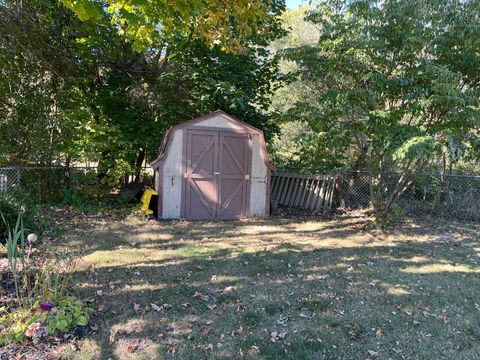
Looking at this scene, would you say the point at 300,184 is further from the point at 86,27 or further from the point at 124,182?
the point at 86,27

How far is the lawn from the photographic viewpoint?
3109mm

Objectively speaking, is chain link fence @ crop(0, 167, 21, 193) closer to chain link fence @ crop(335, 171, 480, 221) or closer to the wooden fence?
the wooden fence

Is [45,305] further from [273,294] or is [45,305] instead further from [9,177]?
[9,177]

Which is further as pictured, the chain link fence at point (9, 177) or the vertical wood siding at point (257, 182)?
the vertical wood siding at point (257, 182)

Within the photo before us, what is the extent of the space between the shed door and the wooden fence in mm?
1472

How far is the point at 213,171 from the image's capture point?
28.8ft

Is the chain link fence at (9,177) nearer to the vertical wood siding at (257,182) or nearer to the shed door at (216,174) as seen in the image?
the shed door at (216,174)

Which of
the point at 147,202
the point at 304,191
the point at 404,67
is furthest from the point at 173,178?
the point at 404,67

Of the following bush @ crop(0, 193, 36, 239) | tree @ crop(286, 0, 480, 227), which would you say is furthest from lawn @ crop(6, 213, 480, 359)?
tree @ crop(286, 0, 480, 227)

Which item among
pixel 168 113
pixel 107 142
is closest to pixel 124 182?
pixel 107 142

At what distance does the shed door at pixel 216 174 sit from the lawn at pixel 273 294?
1.67 m

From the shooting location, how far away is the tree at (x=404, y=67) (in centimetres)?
596

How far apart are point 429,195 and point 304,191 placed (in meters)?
3.40

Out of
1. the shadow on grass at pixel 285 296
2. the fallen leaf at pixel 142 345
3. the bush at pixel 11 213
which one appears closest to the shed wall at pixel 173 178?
the shadow on grass at pixel 285 296
